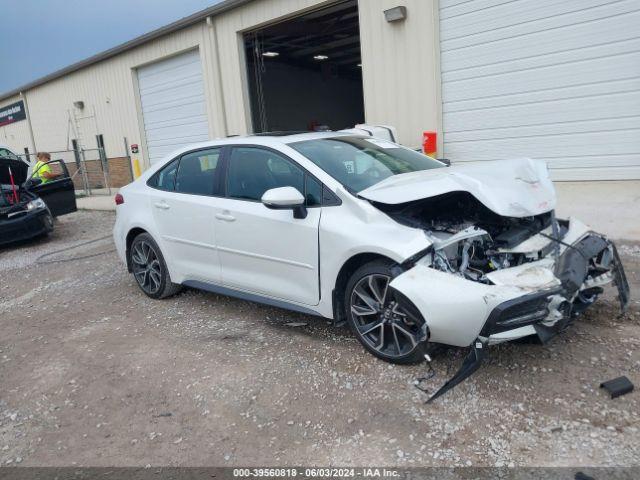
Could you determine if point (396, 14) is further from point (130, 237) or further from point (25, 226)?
point (25, 226)

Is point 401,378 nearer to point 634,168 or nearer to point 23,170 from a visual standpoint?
point 634,168

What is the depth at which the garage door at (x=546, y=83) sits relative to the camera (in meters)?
7.63

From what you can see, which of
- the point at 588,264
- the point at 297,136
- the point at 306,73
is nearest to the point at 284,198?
the point at 297,136

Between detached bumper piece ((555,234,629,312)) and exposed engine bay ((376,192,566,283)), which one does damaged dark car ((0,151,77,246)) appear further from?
detached bumper piece ((555,234,629,312))

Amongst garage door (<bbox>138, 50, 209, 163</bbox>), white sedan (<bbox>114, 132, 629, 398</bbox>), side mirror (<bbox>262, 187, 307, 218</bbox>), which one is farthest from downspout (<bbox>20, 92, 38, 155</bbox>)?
side mirror (<bbox>262, 187, 307, 218</bbox>)

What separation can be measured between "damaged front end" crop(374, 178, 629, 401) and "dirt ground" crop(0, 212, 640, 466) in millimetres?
325

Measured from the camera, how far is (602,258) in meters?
3.55

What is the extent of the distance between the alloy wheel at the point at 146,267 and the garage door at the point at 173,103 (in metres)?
9.23

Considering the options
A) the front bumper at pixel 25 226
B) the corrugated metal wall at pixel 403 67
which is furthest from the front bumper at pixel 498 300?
the front bumper at pixel 25 226

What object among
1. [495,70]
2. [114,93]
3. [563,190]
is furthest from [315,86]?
[563,190]

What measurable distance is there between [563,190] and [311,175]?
5.67m

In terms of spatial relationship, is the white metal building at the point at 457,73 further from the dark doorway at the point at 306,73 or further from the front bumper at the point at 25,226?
the front bumper at the point at 25,226

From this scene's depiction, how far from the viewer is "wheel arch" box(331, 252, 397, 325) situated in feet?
11.4

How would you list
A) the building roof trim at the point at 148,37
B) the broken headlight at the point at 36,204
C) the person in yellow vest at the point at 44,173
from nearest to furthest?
1. the broken headlight at the point at 36,204
2. the person in yellow vest at the point at 44,173
3. the building roof trim at the point at 148,37
